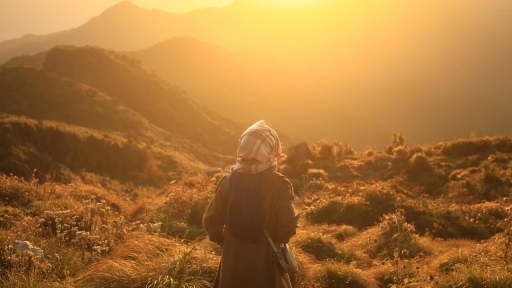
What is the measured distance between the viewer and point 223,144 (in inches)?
1999

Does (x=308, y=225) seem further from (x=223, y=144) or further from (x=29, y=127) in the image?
(x=223, y=144)

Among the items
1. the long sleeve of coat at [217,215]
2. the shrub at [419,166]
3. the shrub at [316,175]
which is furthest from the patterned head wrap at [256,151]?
the shrub at [419,166]

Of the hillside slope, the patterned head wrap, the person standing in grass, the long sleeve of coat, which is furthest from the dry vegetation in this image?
the hillside slope

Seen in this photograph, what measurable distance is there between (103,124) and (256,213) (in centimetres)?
3884

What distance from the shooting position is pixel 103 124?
38500 millimetres

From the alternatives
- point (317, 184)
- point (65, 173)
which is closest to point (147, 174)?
point (65, 173)

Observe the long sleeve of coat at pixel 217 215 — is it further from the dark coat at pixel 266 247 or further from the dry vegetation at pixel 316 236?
the dry vegetation at pixel 316 236

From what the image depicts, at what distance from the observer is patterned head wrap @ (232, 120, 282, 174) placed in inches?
120

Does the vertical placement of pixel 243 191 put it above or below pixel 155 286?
above

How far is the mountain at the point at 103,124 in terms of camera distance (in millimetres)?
27172

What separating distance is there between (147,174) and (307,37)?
137 metres

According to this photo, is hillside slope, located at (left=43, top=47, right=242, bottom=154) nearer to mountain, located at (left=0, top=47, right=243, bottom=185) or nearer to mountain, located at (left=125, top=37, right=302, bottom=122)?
mountain, located at (left=0, top=47, right=243, bottom=185)

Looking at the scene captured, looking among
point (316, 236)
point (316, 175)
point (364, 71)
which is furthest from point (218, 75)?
point (316, 236)

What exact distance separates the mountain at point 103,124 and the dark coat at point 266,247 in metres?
11.5
